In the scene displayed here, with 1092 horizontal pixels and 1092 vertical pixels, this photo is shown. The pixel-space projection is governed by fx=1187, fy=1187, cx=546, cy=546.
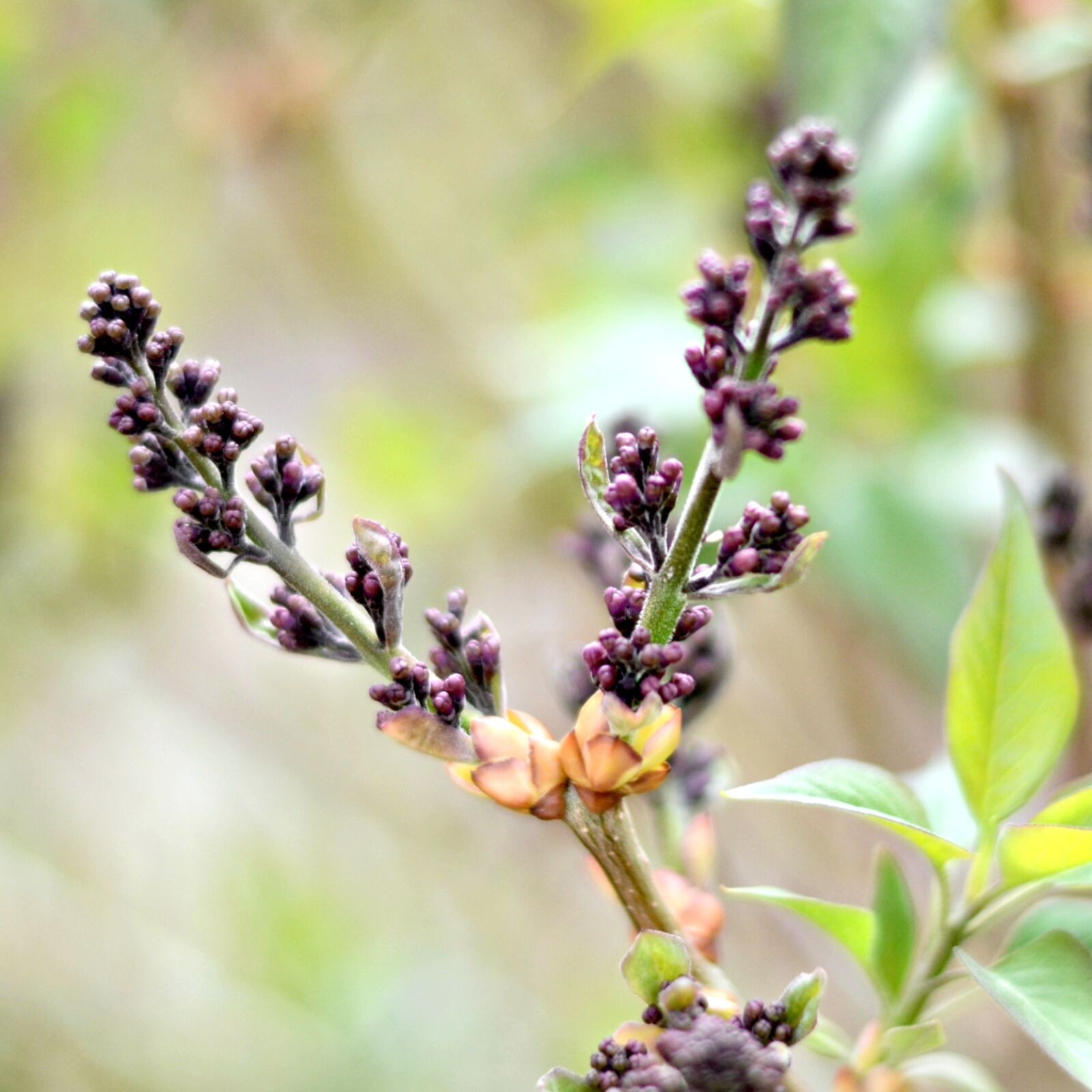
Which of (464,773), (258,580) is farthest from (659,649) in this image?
(258,580)

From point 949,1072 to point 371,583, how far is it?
222 millimetres

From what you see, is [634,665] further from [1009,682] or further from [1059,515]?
[1059,515]

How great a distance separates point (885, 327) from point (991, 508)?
0.44ft

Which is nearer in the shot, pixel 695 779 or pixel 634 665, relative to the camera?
pixel 634 665

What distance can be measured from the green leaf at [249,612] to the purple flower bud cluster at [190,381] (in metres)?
0.04

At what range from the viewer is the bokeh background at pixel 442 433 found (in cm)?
71

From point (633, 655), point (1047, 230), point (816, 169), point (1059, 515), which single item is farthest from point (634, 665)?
point (1047, 230)

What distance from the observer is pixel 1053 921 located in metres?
0.33

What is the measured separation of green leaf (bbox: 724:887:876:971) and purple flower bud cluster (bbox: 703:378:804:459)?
0.39 ft

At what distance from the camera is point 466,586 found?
3.87 ft

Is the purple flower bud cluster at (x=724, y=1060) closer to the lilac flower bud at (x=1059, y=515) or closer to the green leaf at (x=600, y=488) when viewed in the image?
the green leaf at (x=600, y=488)

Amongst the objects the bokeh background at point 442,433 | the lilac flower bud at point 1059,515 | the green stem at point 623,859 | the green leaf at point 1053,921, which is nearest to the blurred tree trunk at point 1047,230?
the bokeh background at point 442,433

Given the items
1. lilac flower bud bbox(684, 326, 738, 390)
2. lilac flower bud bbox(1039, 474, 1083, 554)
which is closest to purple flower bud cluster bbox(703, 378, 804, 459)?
lilac flower bud bbox(684, 326, 738, 390)

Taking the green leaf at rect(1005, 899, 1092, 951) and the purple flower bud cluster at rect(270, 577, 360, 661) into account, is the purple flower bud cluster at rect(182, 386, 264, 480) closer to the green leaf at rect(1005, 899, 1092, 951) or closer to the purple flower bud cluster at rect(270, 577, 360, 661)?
the purple flower bud cluster at rect(270, 577, 360, 661)
